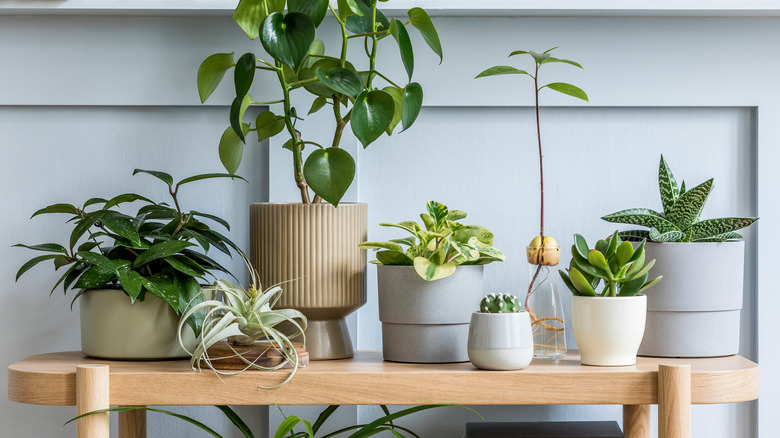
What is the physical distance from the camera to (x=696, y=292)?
36.7 inches

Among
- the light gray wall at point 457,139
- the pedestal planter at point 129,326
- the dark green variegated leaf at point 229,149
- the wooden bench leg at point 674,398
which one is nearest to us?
the wooden bench leg at point 674,398

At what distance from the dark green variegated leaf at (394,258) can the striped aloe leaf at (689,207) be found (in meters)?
0.39

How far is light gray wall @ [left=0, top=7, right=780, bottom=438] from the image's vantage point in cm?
113

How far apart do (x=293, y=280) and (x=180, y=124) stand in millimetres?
399

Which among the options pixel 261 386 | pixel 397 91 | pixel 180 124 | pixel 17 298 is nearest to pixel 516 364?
pixel 261 386

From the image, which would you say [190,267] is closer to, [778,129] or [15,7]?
[15,7]

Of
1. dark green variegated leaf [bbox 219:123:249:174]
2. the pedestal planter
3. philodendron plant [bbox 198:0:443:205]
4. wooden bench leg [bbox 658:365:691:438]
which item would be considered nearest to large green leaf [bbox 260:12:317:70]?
philodendron plant [bbox 198:0:443:205]

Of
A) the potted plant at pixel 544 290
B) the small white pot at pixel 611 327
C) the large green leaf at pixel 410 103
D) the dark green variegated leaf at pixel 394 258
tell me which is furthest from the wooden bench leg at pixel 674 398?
the large green leaf at pixel 410 103

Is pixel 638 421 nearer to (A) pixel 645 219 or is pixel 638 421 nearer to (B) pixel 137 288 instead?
(A) pixel 645 219

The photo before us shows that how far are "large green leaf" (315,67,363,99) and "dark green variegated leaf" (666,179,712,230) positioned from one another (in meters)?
0.48

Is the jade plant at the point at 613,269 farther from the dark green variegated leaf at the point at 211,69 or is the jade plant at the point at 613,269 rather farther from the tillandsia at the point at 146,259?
the dark green variegated leaf at the point at 211,69

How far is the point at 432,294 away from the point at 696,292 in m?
0.37

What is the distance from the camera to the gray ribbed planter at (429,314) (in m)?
0.89

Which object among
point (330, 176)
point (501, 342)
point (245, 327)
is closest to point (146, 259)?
point (245, 327)
